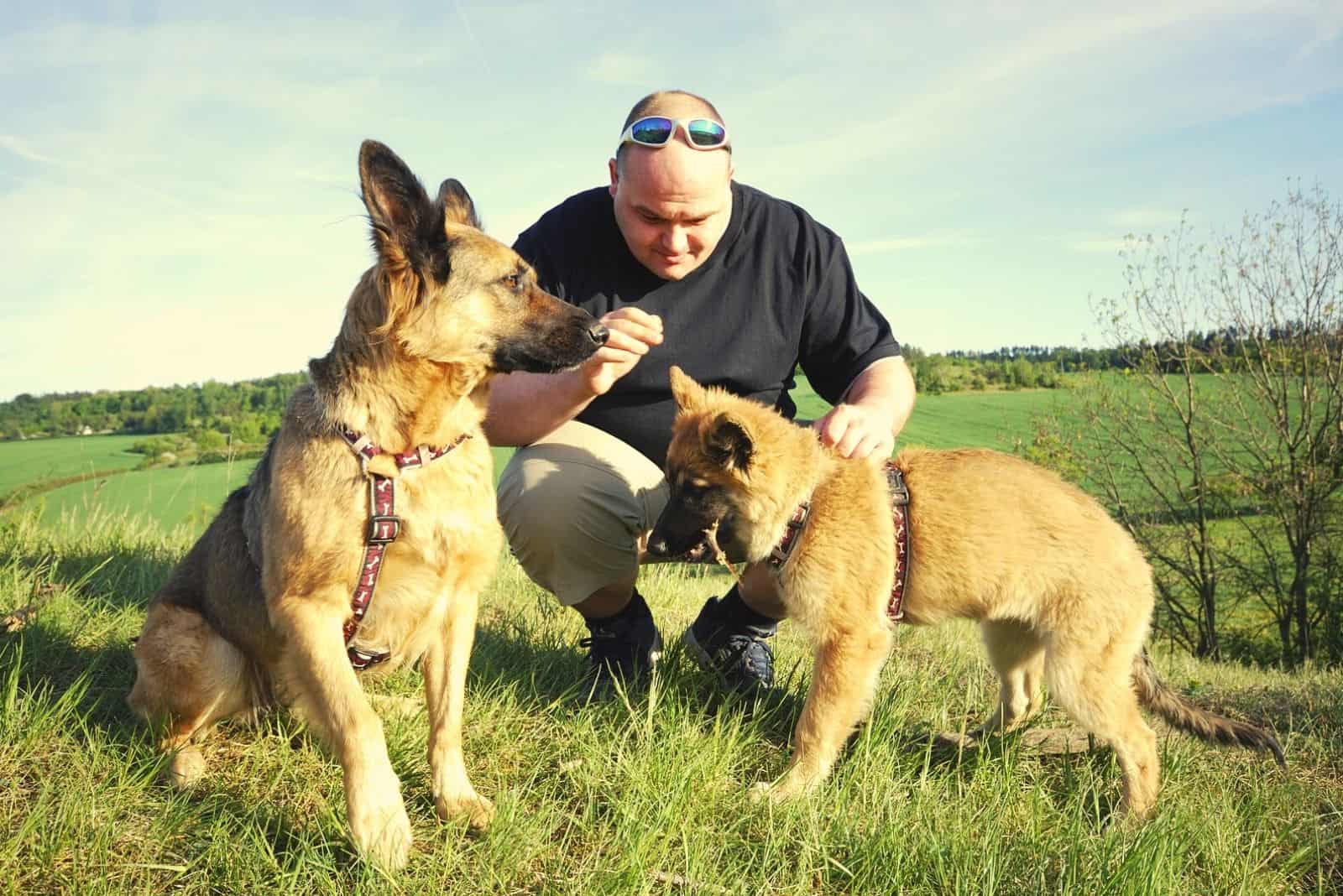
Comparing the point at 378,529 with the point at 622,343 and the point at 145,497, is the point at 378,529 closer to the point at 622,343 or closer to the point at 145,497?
the point at 622,343

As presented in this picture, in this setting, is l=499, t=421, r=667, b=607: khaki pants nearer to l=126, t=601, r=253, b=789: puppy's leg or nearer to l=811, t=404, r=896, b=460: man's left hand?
l=811, t=404, r=896, b=460: man's left hand

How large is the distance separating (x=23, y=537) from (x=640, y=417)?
184 inches

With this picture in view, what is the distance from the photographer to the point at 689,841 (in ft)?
9.17

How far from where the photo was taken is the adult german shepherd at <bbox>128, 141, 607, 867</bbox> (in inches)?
111

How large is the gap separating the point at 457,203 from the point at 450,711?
6.94ft

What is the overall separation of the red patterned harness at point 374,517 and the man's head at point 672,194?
6.07 feet

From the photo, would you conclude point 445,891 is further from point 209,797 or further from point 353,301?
point 353,301

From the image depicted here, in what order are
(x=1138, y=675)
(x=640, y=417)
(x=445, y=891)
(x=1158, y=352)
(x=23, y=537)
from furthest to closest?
(x=1158, y=352) → (x=23, y=537) → (x=640, y=417) → (x=1138, y=675) → (x=445, y=891)

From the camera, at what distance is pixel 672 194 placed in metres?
4.04

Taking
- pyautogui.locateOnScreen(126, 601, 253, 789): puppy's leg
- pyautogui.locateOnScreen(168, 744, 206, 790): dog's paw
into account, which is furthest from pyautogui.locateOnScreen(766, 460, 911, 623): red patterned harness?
pyautogui.locateOnScreen(168, 744, 206, 790): dog's paw

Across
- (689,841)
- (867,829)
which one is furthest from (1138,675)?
(689,841)

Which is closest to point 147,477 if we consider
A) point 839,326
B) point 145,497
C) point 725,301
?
point 145,497

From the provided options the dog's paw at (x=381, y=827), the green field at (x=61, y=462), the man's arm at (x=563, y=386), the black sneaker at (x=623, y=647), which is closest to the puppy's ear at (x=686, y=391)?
the man's arm at (x=563, y=386)

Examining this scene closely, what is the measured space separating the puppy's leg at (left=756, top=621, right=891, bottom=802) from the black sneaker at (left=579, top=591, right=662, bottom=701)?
97 cm
